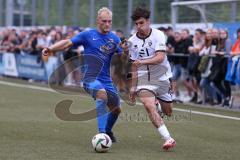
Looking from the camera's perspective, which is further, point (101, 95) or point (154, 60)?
point (101, 95)

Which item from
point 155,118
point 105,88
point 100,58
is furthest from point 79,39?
point 155,118

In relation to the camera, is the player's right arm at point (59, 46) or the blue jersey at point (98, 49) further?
the blue jersey at point (98, 49)

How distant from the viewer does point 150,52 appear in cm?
1025

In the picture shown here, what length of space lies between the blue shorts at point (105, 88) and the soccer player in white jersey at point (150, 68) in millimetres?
302

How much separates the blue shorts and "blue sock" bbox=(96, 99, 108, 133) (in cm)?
14

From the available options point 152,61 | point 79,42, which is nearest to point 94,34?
point 79,42

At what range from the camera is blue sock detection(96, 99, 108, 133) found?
10195 millimetres

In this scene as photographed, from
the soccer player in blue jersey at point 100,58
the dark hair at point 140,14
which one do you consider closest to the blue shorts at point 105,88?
the soccer player in blue jersey at point 100,58

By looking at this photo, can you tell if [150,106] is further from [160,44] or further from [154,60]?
[160,44]

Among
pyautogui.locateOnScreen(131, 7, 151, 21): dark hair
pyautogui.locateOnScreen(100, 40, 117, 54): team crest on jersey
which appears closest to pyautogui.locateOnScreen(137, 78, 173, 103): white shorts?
pyautogui.locateOnScreen(100, 40, 117, 54): team crest on jersey

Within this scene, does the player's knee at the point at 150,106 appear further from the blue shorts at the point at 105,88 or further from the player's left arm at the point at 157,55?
the blue shorts at the point at 105,88

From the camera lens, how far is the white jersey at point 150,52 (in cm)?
1021

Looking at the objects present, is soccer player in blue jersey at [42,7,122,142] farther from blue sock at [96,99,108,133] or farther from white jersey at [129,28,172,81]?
white jersey at [129,28,172,81]

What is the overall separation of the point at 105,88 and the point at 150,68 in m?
0.74
